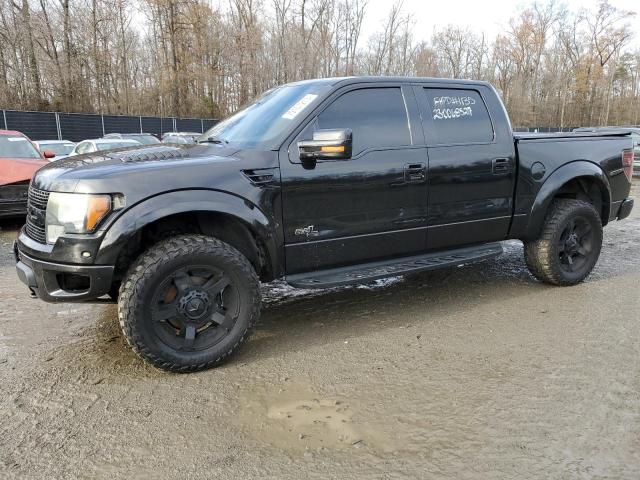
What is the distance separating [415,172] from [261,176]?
130 centimetres

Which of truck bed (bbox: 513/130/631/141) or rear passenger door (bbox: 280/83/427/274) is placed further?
truck bed (bbox: 513/130/631/141)

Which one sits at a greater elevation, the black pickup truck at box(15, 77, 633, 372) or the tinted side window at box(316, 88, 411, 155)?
the tinted side window at box(316, 88, 411, 155)

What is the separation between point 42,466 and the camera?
7.97 feet

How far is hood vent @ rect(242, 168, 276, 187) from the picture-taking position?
11.4 ft

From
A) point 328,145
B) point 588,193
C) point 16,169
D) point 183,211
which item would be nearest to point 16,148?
point 16,169

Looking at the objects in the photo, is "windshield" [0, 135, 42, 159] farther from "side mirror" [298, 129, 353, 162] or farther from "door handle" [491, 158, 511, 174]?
"door handle" [491, 158, 511, 174]

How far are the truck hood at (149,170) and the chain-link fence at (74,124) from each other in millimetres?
20229

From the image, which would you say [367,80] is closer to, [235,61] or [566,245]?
[566,245]

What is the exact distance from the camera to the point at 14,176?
8.06 metres

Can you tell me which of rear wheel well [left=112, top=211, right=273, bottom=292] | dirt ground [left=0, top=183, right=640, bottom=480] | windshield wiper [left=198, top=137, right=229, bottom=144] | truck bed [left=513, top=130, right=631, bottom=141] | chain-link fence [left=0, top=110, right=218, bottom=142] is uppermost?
chain-link fence [left=0, top=110, right=218, bottom=142]

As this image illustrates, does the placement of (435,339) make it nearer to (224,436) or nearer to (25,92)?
(224,436)

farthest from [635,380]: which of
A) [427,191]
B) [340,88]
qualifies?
[340,88]

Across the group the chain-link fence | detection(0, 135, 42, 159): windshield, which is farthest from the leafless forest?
detection(0, 135, 42, 159): windshield

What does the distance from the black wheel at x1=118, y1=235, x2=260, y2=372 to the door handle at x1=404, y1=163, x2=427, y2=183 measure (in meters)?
1.46
